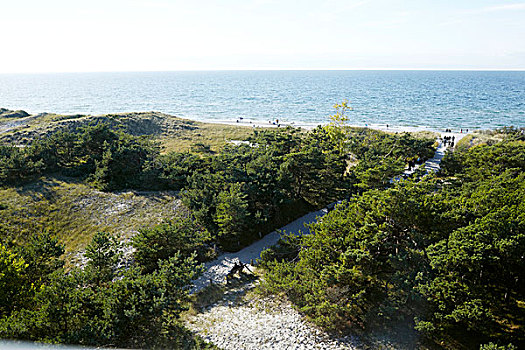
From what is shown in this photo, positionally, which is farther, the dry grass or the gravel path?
the dry grass

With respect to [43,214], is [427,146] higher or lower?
higher

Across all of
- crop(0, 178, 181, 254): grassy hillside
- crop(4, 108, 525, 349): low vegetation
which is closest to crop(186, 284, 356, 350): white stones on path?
crop(4, 108, 525, 349): low vegetation

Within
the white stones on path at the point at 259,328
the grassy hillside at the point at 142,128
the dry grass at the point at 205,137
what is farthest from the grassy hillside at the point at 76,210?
the dry grass at the point at 205,137

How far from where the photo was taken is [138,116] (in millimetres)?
67625

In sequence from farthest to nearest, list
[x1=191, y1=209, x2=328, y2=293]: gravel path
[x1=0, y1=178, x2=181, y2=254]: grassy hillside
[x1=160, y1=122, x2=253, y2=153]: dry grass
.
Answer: [x1=160, y1=122, x2=253, y2=153]: dry grass → [x1=0, y1=178, x2=181, y2=254]: grassy hillside → [x1=191, y1=209, x2=328, y2=293]: gravel path

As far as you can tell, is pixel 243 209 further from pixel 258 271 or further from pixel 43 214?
pixel 43 214

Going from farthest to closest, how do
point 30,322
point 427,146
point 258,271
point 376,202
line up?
point 427,146, point 258,271, point 376,202, point 30,322

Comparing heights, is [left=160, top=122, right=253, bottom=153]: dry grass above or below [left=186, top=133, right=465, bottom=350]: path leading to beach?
above

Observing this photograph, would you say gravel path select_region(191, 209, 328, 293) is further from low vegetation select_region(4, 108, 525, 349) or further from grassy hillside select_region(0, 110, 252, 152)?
grassy hillside select_region(0, 110, 252, 152)

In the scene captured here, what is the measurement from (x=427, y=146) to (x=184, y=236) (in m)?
41.8

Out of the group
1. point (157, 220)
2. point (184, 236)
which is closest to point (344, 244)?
point (184, 236)

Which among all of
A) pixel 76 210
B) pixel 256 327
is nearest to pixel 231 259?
pixel 256 327

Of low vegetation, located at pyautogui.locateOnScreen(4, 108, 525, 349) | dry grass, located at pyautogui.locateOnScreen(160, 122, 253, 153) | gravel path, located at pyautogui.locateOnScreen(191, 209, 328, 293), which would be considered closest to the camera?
low vegetation, located at pyautogui.locateOnScreen(4, 108, 525, 349)

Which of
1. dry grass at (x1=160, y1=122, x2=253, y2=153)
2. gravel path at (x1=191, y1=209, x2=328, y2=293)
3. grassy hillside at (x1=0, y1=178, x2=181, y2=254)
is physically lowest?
gravel path at (x1=191, y1=209, x2=328, y2=293)
